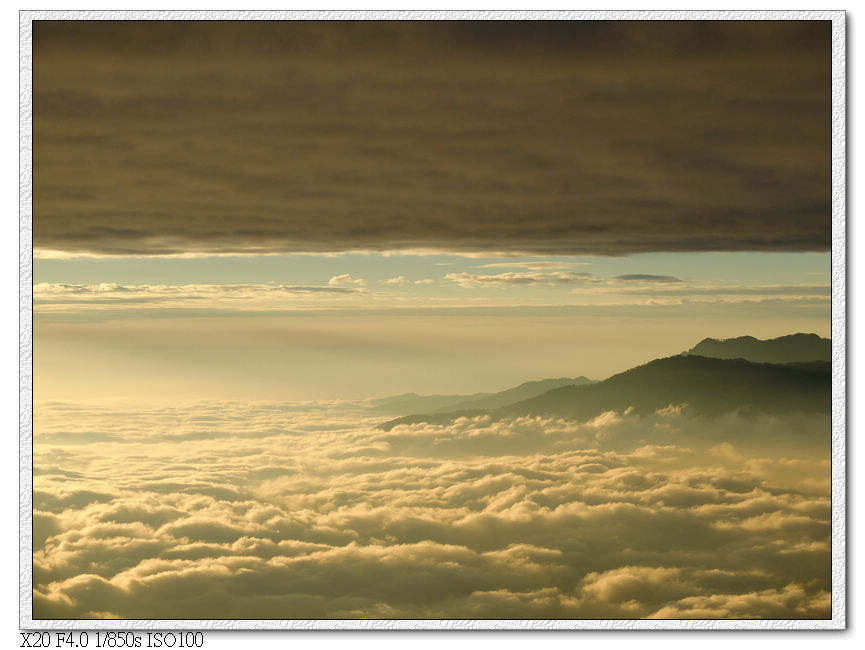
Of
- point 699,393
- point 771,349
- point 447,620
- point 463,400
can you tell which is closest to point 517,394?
point 463,400

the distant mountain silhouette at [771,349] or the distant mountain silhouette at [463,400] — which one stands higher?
the distant mountain silhouette at [771,349]

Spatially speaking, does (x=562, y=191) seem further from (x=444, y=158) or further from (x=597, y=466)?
(x=597, y=466)

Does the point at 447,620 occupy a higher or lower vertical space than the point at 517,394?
lower

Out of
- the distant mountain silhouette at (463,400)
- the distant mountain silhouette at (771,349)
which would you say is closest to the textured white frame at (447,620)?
the distant mountain silhouette at (771,349)

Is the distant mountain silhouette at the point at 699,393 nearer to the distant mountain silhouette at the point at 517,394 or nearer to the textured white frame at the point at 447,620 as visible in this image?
the distant mountain silhouette at the point at 517,394

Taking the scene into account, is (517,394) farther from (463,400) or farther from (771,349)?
(771,349)
